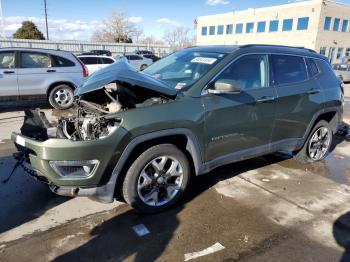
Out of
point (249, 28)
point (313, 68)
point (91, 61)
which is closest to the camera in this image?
point (313, 68)

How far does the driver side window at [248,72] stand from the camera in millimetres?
3928

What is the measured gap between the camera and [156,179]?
11.7ft

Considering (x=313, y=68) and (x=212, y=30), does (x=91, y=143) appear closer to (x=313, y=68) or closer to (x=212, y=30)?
(x=313, y=68)

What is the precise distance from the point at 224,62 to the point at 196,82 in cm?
46

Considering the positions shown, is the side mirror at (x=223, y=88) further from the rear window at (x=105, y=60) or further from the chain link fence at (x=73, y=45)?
the chain link fence at (x=73, y=45)

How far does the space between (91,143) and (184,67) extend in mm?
1813

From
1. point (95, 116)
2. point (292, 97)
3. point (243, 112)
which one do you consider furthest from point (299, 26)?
point (95, 116)

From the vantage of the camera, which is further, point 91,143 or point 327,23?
point 327,23

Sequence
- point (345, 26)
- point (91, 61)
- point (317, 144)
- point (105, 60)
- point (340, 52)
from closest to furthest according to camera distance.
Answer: point (317, 144) < point (91, 61) < point (105, 60) < point (345, 26) < point (340, 52)

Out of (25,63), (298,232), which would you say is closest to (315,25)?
(25,63)

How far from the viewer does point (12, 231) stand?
10.7 feet

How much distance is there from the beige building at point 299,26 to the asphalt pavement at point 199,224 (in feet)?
136

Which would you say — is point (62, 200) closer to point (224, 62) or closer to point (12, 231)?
point (12, 231)

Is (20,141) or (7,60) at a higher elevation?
(7,60)
